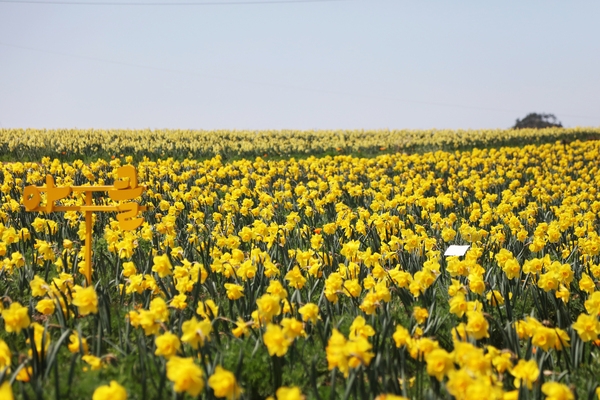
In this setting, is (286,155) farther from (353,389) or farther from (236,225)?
(353,389)

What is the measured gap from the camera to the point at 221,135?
21891mm

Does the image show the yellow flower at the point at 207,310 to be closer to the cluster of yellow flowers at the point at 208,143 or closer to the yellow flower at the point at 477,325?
the yellow flower at the point at 477,325

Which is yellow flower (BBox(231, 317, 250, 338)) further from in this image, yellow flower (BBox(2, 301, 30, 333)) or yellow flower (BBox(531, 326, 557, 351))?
yellow flower (BBox(531, 326, 557, 351))

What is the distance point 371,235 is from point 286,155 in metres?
11.5

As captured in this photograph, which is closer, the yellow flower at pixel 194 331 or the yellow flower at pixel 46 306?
the yellow flower at pixel 194 331

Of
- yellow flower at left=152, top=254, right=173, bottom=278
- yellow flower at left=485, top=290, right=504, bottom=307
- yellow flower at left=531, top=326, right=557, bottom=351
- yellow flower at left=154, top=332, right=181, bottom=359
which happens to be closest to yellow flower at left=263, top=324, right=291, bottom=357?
yellow flower at left=154, top=332, right=181, bottom=359

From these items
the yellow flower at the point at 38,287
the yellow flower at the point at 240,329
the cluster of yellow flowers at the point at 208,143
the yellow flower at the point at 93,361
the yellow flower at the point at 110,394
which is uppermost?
the cluster of yellow flowers at the point at 208,143

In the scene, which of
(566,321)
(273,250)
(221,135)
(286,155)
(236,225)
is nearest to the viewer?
(566,321)

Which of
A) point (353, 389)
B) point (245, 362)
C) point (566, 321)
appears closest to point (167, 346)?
point (245, 362)

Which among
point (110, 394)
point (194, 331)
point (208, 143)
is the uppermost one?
point (208, 143)

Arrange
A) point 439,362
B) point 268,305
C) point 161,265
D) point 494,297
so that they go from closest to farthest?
point 439,362
point 268,305
point 161,265
point 494,297

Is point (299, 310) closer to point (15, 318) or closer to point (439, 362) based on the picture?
point (439, 362)

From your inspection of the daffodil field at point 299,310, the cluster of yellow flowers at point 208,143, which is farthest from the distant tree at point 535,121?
the daffodil field at point 299,310

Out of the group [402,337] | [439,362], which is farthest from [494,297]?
[439,362]
